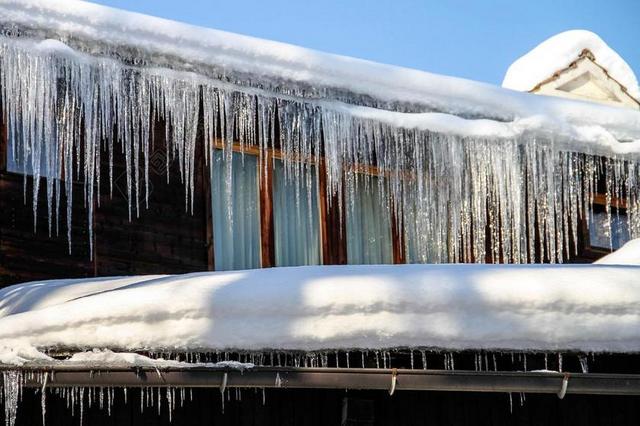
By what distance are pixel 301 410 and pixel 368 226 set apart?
302 centimetres

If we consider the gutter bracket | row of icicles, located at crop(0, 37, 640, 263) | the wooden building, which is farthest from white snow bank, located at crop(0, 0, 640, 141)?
the gutter bracket

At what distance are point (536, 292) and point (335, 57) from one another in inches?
123

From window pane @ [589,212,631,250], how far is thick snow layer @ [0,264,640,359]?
166 inches

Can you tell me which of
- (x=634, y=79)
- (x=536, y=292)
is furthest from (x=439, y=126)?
(x=634, y=79)

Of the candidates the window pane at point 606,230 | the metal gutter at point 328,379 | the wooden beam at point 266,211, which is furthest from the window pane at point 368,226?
the metal gutter at point 328,379

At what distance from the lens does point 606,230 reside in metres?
10.8

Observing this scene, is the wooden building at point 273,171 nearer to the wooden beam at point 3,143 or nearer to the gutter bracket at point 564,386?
the wooden beam at point 3,143

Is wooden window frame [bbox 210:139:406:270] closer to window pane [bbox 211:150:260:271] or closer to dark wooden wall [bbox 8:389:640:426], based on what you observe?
window pane [bbox 211:150:260:271]

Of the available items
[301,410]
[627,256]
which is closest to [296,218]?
[627,256]

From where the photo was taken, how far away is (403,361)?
6621mm

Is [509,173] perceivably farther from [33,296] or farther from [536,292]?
[33,296]

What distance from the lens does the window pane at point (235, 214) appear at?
902 cm

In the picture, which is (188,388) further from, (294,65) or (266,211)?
(294,65)

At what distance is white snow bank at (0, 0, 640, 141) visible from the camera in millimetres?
8008
